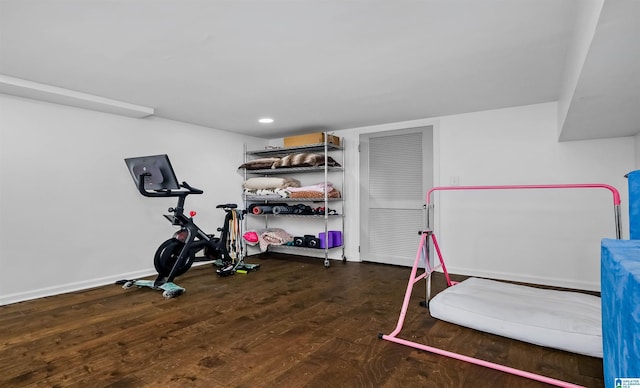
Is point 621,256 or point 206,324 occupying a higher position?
point 621,256

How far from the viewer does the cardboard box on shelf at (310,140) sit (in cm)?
475

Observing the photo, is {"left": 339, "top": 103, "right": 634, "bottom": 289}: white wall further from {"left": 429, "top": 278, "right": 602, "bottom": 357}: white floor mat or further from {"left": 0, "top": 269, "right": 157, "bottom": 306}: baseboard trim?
{"left": 0, "top": 269, "right": 157, "bottom": 306}: baseboard trim

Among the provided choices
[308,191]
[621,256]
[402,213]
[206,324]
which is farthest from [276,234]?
[621,256]

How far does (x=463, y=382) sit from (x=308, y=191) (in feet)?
11.2

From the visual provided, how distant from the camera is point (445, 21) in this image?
196cm

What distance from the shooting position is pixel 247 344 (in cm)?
221

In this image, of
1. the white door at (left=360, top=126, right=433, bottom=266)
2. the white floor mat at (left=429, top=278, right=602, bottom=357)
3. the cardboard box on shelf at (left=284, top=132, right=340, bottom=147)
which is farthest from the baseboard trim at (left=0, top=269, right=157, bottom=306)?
the white floor mat at (left=429, top=278, right=602, bottom=357)

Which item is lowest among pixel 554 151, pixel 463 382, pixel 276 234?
pixel 463 382

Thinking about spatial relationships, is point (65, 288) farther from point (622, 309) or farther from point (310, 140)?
point (622, 309)

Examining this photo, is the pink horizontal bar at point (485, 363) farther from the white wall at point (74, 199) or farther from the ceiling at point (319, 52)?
the white wall at point (74, 199)

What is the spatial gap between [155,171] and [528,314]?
3.49m

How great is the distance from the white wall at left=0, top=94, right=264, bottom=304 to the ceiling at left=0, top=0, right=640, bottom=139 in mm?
565

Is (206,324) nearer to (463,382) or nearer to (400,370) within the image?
(400,370)

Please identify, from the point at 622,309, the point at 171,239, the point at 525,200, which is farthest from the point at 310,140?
the point at 622,309
